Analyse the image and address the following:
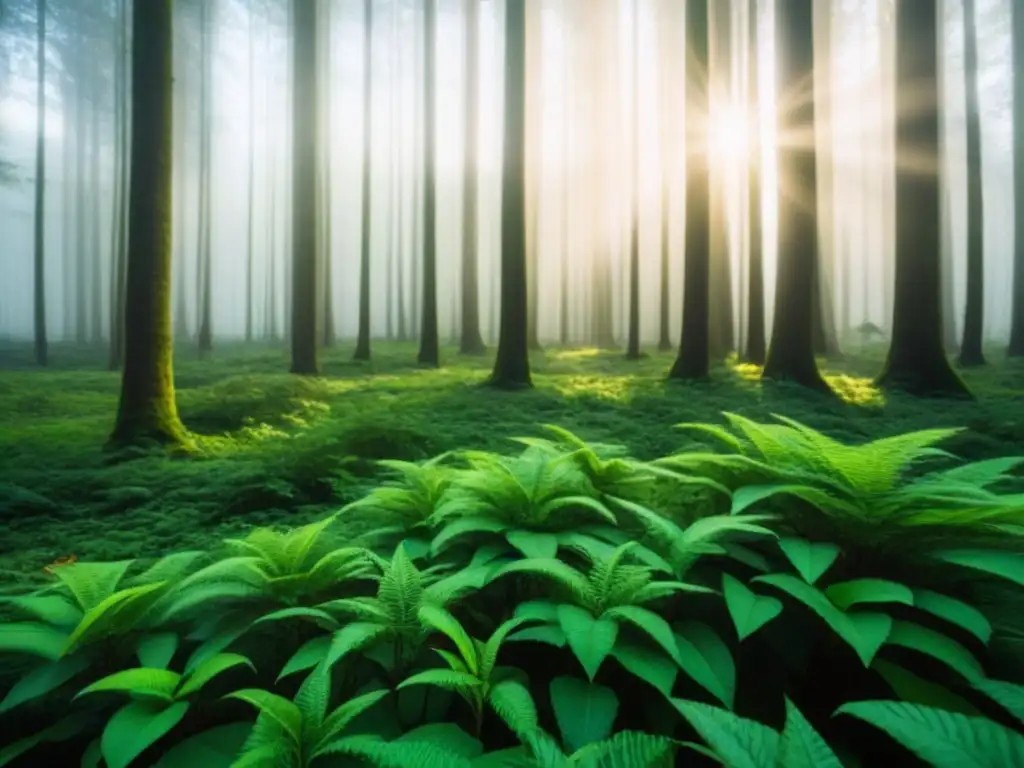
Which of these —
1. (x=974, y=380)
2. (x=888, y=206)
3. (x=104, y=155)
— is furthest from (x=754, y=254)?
(x=104, y=155)

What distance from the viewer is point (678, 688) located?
2.34 m

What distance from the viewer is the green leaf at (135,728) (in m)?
1.93

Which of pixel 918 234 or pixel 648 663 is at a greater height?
pixel 918 234

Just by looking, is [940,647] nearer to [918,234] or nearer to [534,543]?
[534,543]

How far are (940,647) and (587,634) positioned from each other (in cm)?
126

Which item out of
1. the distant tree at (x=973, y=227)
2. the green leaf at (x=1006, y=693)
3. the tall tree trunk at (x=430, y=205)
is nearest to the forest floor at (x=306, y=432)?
the distant tree at (x=973, y=227)

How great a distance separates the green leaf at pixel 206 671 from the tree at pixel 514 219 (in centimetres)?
1032

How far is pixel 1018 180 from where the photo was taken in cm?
2042

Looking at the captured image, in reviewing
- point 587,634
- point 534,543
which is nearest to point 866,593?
point 587,634

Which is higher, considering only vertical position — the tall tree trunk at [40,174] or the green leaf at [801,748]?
the tall tree trunk at [40,174]

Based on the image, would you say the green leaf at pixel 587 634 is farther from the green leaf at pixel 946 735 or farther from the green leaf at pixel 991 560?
the green leaf at pixel 991 560

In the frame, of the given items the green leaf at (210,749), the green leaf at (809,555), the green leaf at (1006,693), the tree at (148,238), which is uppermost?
the tree at (148,238)

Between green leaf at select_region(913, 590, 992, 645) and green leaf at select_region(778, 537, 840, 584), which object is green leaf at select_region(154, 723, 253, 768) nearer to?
green leaf at select_region(778, 537, 840, 584)

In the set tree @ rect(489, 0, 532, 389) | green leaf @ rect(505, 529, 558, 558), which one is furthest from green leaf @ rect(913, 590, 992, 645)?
tree @ rect(489, 0, 532, 389)
